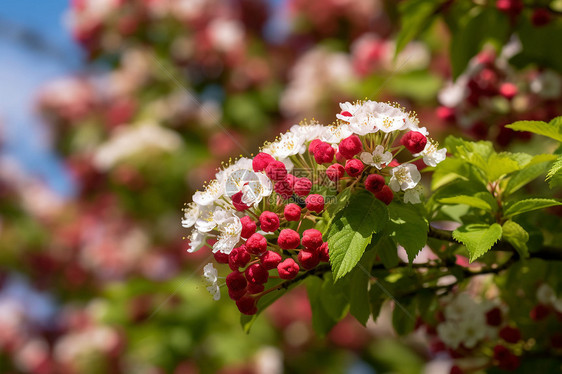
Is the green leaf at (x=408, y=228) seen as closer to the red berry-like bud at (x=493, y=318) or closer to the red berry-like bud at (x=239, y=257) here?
the red berry-like bud at (x=239, y=257)

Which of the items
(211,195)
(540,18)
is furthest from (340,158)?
(540,18)

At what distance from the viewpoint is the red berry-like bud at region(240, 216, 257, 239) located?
0.96 m

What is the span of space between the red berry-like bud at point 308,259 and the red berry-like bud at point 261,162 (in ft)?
0.55

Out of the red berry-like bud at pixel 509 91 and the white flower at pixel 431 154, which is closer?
the white flower at pixel 431 154

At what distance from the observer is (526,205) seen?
0.97 meters

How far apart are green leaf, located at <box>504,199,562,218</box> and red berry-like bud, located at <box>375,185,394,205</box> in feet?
0.72

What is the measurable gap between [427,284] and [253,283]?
51 cm

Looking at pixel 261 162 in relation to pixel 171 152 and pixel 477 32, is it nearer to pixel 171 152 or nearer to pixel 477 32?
pixel 477 32

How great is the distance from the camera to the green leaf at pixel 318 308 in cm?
117

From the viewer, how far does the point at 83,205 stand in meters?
5.11

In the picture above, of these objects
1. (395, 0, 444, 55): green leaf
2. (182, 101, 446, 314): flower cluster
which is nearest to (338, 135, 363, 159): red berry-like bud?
(182, 101, 446, 314): flower cluster

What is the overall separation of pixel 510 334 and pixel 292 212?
2.15 feet

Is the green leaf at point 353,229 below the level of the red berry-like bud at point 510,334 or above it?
above

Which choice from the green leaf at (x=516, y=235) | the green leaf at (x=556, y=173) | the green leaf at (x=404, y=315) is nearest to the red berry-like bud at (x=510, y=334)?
the green leaf at (x=404, y=315)
